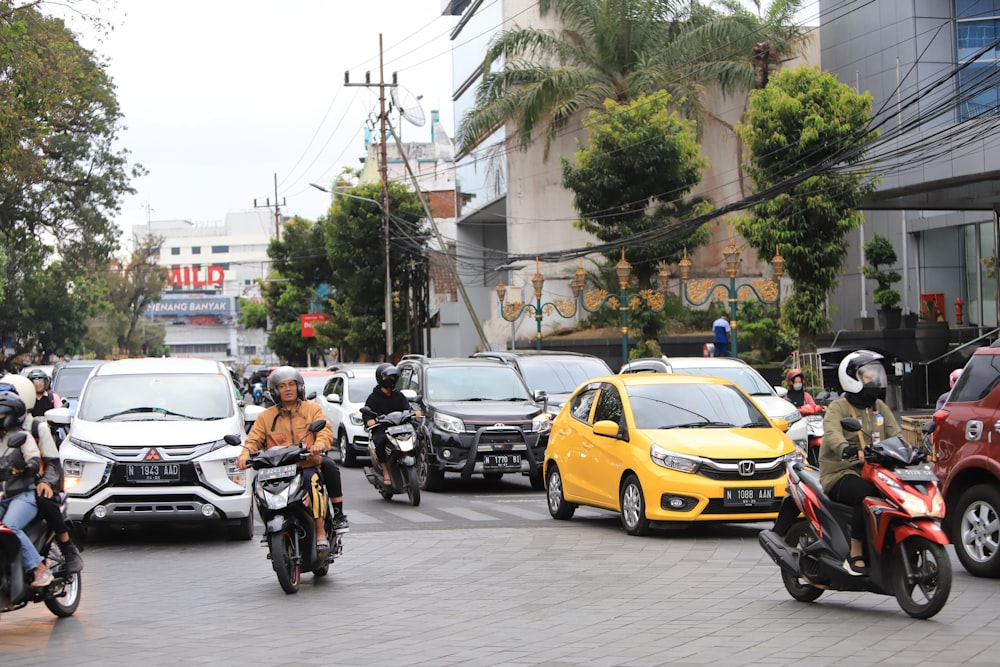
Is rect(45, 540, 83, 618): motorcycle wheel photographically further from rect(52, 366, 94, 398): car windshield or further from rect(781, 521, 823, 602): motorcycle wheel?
rect(52, 366, 94, 398): car windshield

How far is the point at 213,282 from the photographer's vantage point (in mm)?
164375

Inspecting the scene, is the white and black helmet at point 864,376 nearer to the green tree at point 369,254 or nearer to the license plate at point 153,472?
the license plate at point 153,472

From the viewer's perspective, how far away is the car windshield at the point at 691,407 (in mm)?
Answer: 13789

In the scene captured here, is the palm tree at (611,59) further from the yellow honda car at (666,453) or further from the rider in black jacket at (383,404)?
the yellow honda car at (666,453)

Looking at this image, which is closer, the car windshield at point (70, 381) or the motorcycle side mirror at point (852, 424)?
the motorcycle side mirror at point (852, 424)

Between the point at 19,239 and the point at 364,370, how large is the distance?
837 inches

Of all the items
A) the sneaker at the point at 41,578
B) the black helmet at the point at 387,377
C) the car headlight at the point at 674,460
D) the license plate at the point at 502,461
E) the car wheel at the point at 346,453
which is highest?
the black helmet at the point at 387,377

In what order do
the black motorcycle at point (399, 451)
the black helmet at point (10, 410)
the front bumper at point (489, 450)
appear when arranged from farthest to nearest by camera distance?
1. the front bumper at point (489, 450)
2. the black motorcycle at point (399, 451)
3. the black helmet at point (10, 410)

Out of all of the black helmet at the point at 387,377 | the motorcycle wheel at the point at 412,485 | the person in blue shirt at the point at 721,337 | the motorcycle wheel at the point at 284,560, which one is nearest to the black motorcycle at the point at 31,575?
the motorcycle wheel at the point at 284,560

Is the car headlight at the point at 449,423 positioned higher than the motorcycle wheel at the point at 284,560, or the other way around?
the car headlight at the point at 449,423

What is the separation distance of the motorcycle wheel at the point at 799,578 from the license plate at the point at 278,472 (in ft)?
12.5

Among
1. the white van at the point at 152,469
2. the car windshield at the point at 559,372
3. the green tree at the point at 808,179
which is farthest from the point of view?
the green tree at the point at 808,179

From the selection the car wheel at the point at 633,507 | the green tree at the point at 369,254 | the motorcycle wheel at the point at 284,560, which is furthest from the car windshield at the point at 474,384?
the green tree at the point at 369,254

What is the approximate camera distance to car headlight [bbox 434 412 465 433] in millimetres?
19234
